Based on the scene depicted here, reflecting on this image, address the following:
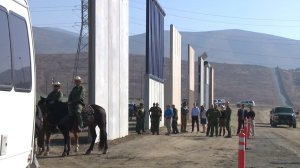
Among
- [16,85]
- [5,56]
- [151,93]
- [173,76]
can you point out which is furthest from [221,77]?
[5,56]

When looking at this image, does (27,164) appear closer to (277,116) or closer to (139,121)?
(139,121)

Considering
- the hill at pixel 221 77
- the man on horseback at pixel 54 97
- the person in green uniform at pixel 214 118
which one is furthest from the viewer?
the hill at pixel 221 77

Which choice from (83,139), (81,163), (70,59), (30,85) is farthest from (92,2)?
(70,59)

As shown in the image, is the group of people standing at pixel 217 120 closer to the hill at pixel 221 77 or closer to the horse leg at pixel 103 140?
the horse leg at pixel 103 140

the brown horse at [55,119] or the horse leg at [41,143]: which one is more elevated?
the brown horse at [55,119]

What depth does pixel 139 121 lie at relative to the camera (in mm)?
30172

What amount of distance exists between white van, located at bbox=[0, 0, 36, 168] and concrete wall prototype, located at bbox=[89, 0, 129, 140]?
13.4 meters

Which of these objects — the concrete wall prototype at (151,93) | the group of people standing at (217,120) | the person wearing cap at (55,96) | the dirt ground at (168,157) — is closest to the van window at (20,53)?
the dirt ground at (168,157)

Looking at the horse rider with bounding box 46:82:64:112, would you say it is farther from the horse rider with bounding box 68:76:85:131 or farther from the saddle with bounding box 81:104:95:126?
the saddle with bounding box 81:104:95:126

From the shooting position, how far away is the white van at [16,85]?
6.54m

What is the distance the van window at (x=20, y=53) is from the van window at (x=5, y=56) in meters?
0.20

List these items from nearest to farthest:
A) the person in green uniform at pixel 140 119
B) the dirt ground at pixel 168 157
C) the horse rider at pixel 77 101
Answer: the dirt ground at pixel 168 157
the horse rider at pixel 77 101
the person in green uniform at pixel 140 119

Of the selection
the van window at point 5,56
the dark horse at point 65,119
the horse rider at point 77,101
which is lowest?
→ the dark horse at point 65,119

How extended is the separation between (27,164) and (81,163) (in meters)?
7.44
